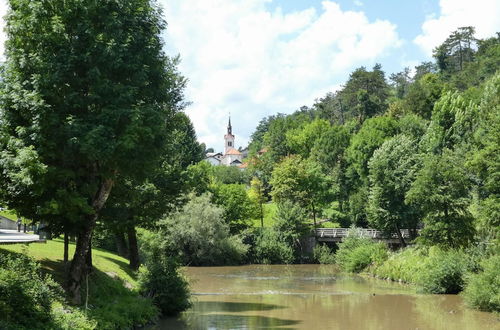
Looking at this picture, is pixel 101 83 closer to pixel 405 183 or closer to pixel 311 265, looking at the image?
pixel 405 183

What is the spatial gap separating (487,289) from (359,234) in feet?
82.6

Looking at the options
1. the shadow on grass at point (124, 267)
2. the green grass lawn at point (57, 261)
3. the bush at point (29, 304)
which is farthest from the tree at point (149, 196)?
the bush at point (29, 304)

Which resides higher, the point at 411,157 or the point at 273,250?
the point at 411,157

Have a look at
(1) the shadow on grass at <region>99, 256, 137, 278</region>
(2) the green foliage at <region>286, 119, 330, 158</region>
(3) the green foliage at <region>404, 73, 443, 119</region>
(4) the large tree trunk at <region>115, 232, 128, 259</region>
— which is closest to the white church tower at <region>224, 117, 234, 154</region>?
(2) the green foliage at <region>286, 119, 330, 158</region>

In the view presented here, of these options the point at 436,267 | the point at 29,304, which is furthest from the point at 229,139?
the point at 29,304

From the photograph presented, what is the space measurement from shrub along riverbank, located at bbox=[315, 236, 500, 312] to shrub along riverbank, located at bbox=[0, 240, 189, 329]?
46.9 ft

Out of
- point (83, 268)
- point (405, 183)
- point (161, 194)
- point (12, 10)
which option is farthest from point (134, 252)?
point (405, 183)

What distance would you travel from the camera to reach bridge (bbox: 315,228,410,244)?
5146 centimetres

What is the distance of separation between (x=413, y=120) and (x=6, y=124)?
187 feet

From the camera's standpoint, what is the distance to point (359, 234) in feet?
167

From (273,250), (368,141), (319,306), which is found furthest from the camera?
(368,141)

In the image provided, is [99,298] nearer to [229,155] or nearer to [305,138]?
[305,138]

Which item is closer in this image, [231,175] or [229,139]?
[231,175]

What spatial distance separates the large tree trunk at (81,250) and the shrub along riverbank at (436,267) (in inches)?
706
